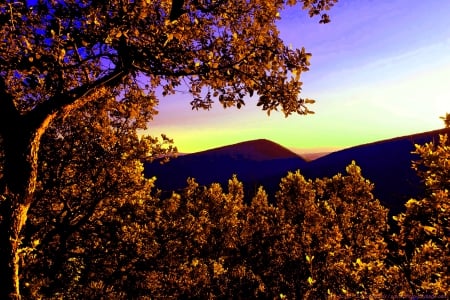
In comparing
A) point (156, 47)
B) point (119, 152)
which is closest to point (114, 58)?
point (156, 47)

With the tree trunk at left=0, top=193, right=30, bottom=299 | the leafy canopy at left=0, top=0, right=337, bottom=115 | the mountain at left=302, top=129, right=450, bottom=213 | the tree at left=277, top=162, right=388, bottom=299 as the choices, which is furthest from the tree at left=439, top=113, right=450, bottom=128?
the mountain at left=302, top=129, right=450, bottom=213

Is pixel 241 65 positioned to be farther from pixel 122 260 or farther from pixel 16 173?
pixel 122 260

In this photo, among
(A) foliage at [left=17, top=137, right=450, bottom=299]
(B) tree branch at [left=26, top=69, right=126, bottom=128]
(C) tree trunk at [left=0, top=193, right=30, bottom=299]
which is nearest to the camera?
(C) tree trunk at [left=0, top=193, right=30, bottom=299]

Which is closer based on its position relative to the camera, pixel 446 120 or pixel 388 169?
pixel 446 120

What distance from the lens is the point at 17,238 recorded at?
7133mm

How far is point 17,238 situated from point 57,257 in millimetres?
7058

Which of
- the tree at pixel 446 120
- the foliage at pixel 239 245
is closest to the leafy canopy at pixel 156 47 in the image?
the foliage at pixel 239 245

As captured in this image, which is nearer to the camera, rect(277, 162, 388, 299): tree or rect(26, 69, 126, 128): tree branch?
rect(26, 69, 126, 128): tree branch

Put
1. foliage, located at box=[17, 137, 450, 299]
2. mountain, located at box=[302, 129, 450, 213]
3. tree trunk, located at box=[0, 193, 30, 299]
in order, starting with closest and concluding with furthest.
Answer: tree trunk, located at box=[0, 193, 30, 299] → foliage, located at box=[17, 137, 450, 299] → mountain, located at box=[302, 129, 450, 213]

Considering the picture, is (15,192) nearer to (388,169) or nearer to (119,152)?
(119,152)

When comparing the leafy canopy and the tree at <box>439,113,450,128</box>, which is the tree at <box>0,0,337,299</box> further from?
the tree at <box>439,113,450,128</box>

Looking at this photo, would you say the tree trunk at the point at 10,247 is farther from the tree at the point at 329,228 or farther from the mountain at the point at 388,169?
the mountain at the point at 388,169

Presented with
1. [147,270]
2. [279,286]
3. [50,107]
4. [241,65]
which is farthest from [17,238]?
[279,286]

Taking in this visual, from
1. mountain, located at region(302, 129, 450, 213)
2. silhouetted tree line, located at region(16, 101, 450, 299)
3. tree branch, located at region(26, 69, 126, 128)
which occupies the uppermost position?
tree branch, located at region(26, 69, 126, 128)
